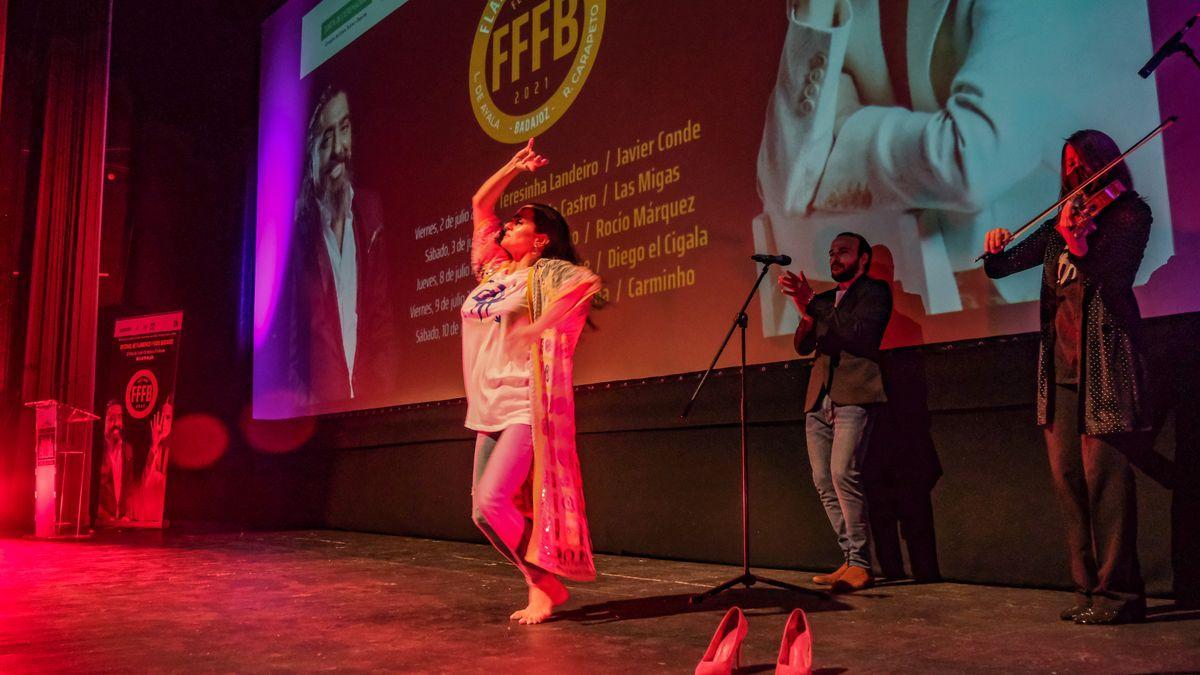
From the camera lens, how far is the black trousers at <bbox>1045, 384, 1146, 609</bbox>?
111 inches

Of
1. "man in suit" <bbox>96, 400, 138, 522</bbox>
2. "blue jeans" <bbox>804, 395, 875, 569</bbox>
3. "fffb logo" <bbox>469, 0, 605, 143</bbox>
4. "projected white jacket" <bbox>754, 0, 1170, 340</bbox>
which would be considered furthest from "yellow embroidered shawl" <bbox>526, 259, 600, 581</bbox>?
"man in suit" <bbox>96, 400, 138, 522</bbox>

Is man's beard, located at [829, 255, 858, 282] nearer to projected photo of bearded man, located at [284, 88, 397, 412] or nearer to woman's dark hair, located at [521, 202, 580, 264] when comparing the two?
A: woman's dark hair, located at [521, 202, 580, 264]

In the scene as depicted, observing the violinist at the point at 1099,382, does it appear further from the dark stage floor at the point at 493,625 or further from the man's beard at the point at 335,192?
the man's beard at the point at 335,192

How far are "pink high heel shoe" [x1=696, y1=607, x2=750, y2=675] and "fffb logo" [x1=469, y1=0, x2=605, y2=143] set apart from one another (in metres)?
3.78

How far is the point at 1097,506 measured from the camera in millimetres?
2883

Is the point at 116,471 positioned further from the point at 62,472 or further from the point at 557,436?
the point at 557,436

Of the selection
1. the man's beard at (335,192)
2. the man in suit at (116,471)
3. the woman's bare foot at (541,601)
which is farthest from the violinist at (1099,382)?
the man in suit at (116,471)

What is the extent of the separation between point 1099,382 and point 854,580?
1295 millimetres

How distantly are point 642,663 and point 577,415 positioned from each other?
119 inches

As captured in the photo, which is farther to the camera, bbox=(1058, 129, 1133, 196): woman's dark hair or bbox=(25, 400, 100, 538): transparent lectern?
bbox=(25, 400, 100, 538): transparent lectern

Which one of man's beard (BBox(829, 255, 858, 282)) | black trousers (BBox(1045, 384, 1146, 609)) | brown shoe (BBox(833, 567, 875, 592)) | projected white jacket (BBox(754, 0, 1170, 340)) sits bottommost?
brown shoe (BBox(833, 567, 875, 592))

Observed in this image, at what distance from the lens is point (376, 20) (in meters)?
7.11

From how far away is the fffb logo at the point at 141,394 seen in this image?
786cm

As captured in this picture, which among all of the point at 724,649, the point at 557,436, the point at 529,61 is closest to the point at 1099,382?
the point at 724,649
